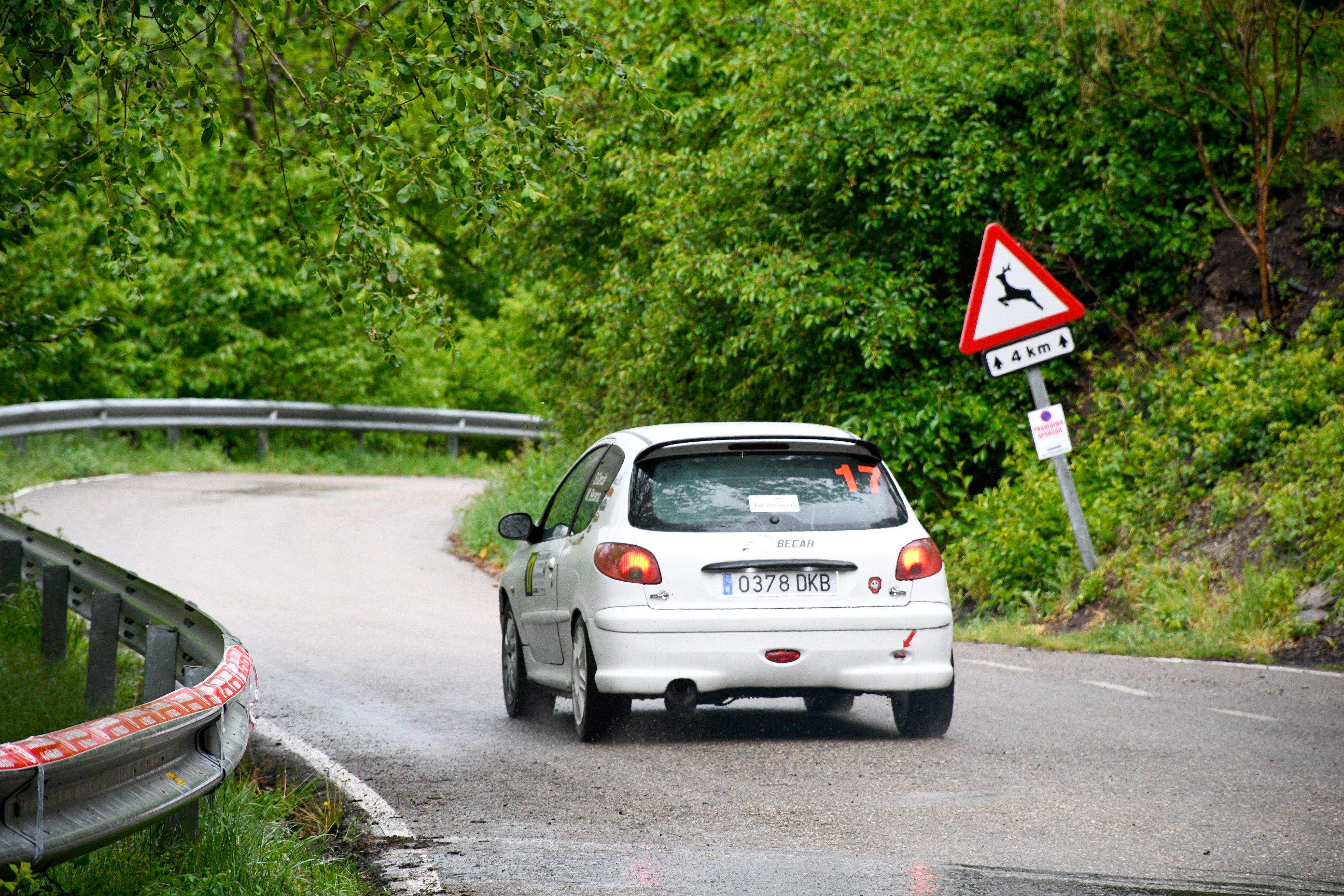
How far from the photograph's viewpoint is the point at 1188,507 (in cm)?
1438

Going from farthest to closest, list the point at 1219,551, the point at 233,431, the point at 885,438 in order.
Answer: the point at 233,431 → the point at 885,438 → the point at 1219,551

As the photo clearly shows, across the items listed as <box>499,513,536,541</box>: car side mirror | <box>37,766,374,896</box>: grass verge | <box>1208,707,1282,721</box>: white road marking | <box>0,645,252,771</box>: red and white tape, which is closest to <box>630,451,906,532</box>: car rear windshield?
<box>499,513,536,541</box>: car side mirror

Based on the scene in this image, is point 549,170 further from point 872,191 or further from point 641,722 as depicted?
point 872,191

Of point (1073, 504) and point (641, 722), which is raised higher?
point (1073, 504)

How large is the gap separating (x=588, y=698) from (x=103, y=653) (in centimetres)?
233

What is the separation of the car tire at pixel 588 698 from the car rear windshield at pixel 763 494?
2.29 feet

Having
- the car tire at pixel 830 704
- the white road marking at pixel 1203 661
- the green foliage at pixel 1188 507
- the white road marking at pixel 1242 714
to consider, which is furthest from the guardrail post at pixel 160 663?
the green foliage at pixel 1188 507

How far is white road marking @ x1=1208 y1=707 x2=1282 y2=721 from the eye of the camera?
9109 millimetres

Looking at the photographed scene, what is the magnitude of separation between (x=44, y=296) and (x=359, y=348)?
29.0 feet

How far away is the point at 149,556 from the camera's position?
1689 cm

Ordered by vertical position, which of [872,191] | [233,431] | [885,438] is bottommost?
[233,431]

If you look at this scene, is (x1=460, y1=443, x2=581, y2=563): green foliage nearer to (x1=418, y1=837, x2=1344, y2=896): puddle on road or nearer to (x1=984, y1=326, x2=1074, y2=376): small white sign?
(x1=984, y1=326, x2=1074, y2=376): small white sign

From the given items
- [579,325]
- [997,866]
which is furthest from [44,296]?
[997,866]

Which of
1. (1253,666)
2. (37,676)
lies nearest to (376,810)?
(37,676)
